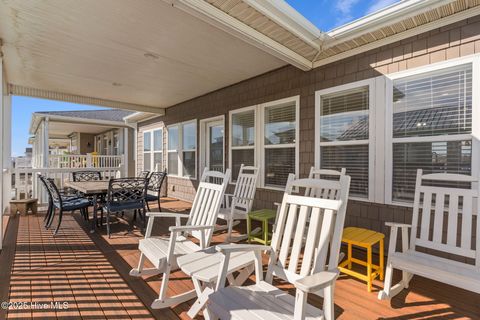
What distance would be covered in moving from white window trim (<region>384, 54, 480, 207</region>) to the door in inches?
137

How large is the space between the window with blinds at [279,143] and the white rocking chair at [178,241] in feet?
6.34

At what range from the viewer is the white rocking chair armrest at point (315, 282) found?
1.25 metres

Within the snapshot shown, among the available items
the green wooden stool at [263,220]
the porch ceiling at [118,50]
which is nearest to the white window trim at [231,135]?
the porch ceiling at [118,50]

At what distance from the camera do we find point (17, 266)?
2.93 m

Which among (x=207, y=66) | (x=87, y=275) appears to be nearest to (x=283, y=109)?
(x=207, y=66)

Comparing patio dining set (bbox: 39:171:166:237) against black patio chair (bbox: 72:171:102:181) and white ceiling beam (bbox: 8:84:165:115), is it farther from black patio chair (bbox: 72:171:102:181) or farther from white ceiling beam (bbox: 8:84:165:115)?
white ceiling beam (bbox: 8:84:165:115)

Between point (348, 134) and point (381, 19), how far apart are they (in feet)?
4.73

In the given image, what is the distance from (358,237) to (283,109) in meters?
2.58

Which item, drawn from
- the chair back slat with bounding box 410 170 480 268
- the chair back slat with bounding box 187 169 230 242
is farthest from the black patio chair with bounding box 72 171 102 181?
the chair back slat with bounding box 410 170 480 268

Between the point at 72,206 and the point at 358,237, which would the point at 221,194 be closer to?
the point at 358,237

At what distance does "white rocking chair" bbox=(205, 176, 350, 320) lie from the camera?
1401mm

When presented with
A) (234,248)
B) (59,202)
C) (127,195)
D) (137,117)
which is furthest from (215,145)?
(234,248)

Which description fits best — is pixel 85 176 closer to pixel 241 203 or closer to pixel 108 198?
pixel 108 198

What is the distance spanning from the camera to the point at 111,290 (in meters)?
2.43
